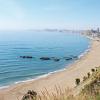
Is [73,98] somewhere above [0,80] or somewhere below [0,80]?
above

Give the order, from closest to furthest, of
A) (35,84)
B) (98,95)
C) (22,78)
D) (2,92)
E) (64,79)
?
(98,95)
(2,92)
(35,84)
(64,79)
(22,78)

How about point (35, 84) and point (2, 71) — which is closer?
point (35, 84)

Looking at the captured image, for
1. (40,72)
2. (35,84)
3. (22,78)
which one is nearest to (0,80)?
(22,78)

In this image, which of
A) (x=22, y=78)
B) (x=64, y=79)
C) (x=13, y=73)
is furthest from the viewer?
(x=13, y=73)

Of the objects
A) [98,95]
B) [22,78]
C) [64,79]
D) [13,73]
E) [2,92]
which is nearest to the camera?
[98,95]

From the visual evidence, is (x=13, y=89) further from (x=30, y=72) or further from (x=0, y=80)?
(x=30, y=72)

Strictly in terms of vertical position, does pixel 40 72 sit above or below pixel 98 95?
below

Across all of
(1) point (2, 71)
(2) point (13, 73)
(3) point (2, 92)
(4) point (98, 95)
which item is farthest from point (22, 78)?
(4) point (98, 95)

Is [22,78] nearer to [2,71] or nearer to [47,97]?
[2,71]

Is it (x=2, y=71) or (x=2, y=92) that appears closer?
(x=2, y=92)
